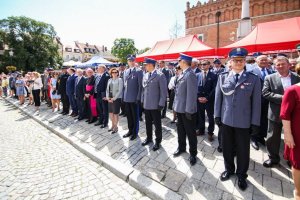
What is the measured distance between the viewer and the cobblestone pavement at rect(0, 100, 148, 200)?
338 centimetres

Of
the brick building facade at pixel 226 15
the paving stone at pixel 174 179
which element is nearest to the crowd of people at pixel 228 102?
the paving stone at pixel 174 179

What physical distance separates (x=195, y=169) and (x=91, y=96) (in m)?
4.71

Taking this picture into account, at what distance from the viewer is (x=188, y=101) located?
12.6ft

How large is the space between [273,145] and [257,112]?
127 cm

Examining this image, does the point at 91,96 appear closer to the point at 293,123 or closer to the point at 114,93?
the point at 114,93

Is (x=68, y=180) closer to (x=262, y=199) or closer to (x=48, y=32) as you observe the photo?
(x=262, y=199)

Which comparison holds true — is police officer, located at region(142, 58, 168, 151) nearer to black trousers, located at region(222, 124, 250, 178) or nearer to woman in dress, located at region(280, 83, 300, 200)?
black trousers, located at region(222, 124, 250, 178)

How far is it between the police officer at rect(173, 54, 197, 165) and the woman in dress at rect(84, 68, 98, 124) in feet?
12.7

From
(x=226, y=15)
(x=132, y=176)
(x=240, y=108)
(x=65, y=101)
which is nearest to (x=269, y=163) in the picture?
(x=240, y=108)

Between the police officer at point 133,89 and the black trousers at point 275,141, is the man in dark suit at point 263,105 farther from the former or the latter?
the police officer at point 133,89

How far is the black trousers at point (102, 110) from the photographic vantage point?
21.8 feet

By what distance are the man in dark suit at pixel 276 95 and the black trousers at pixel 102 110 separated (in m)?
4.65

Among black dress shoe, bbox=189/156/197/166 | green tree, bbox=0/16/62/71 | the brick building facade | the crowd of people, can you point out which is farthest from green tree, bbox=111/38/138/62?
black dress shoe, bbox=189/156/197/166

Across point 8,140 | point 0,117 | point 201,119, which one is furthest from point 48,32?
point 201,119
